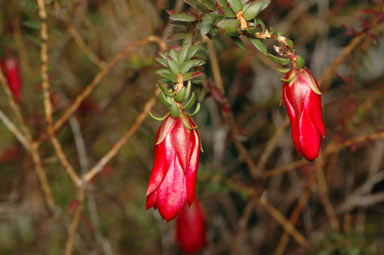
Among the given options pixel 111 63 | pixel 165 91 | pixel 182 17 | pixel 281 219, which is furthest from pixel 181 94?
pixel 281 219

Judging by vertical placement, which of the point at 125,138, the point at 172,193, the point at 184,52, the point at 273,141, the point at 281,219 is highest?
the point at 184,52

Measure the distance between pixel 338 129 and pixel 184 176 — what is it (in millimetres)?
622

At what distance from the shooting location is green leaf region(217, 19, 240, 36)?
0.53m

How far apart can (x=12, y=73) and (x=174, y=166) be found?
89 cm

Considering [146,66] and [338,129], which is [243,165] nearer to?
[338,129]

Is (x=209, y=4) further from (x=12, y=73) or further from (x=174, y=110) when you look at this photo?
(x=12, y=73)

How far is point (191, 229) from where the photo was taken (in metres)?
1.18

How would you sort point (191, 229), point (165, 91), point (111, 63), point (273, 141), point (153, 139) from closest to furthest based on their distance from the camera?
point (165, 91) < point (111, 63) < point (273, 141) < point (191, 229) < point (153, 139)

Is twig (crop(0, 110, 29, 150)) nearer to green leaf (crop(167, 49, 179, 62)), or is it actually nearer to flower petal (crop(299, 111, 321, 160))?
green leaf (crop(167, 49, 179, 62))

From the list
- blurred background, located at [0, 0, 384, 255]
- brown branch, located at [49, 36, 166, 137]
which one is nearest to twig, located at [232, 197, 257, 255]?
blurred background, located at [0, 0, 384, 255]

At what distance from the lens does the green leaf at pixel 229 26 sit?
527mm

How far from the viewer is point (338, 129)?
1.05 m

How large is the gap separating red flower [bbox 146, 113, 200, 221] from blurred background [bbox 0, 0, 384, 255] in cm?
57

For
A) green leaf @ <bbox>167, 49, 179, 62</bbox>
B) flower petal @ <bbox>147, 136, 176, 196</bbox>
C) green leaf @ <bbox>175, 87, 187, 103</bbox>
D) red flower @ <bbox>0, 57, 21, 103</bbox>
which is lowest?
red flower @ <bbox>0, 57, 21, 103</bbox>
